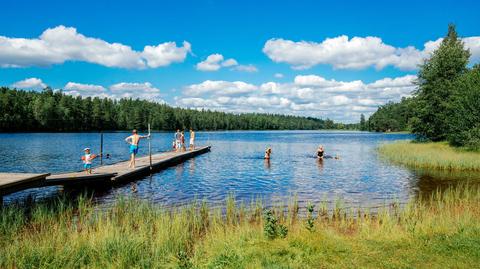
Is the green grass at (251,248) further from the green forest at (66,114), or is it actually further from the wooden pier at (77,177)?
the green forest at (66,114)

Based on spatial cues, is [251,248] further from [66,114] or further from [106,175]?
[66,114]

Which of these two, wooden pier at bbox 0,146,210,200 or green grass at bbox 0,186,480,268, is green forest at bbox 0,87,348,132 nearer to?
wooden pier at bbox 0,146,210,200

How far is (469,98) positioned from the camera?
35656 mm

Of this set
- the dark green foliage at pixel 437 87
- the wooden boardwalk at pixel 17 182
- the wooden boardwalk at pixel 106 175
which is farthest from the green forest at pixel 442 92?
the wooden boardwalk at pixel 17 182

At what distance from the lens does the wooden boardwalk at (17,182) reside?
47.4ft

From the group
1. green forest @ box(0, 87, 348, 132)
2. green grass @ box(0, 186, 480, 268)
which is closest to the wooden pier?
green grass @ box(0, 186, 480, 268)

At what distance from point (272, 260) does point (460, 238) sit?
196 inches

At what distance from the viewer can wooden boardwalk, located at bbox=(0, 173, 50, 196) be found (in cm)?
1445

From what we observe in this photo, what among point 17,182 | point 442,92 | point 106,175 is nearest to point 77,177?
point 106,175

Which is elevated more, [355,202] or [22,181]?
[22,181]

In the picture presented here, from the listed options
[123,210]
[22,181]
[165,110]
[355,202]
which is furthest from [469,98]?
[165,110]

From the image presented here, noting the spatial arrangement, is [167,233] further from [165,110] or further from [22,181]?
[165,110]

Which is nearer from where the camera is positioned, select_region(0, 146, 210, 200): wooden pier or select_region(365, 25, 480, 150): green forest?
select_region(0, 146, 210, 200): wooden pier

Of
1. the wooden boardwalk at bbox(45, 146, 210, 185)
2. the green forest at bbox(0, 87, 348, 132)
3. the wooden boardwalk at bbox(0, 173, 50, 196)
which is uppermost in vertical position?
the green forest at bbox(0, 87, 348, 132)
